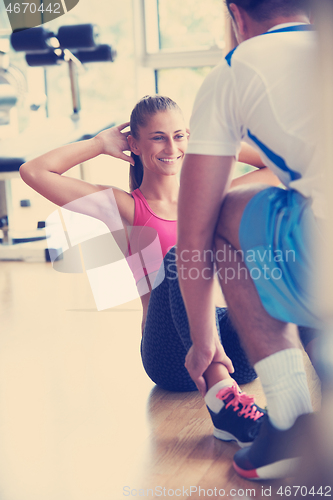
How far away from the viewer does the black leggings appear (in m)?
1.08

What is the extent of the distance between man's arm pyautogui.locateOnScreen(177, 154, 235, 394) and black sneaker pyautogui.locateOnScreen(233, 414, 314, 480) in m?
0.17

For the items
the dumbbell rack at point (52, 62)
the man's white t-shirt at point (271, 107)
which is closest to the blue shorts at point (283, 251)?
the man's white t-shirt at point (271, 107)

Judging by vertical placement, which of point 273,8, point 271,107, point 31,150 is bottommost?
point 31,150

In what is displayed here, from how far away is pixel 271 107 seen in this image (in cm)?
67

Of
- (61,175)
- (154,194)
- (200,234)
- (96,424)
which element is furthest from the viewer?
(154,194)

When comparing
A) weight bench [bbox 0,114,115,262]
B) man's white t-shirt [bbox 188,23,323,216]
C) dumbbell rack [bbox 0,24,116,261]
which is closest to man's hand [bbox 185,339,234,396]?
man's white t-shirt [bbox 188,23,323,216]

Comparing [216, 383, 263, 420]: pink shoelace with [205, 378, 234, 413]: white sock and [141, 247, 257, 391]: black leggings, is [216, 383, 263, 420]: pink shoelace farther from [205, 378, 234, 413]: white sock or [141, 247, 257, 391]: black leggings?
[141, 247, 257, 391]: black leggings

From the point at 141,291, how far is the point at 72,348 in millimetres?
289

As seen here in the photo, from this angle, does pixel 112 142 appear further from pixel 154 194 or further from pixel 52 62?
pixel 52 62

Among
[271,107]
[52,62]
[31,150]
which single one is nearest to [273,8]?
[271,107]

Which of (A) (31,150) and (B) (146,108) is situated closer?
(B) (146,108)

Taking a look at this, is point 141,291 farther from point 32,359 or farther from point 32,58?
point 32,58

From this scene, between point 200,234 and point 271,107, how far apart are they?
8.5 inches

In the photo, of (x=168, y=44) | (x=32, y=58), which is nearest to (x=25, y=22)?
(x=32, y=58)
